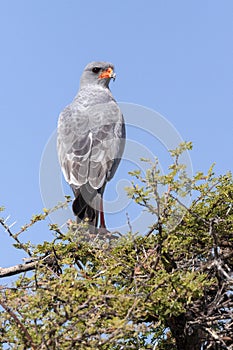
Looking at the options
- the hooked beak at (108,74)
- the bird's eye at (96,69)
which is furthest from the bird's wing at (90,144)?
the bird's eye at (96,69)

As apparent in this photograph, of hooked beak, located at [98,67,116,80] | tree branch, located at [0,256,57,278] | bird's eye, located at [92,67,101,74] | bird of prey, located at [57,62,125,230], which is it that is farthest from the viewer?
bird's eye, located at [92,67,101,74]

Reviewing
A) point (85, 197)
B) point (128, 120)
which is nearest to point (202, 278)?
point (85, 197)

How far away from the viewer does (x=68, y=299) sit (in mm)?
3662

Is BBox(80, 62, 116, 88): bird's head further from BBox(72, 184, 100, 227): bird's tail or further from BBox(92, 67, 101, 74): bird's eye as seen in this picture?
BBox(72, 184, 100, 227): bird's tail

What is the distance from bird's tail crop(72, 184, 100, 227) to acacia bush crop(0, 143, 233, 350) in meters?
0.82

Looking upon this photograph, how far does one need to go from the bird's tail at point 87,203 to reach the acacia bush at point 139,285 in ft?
2.69

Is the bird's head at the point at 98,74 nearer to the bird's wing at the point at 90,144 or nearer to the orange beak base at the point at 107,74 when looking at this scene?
the orange beak base at the point at 107,74

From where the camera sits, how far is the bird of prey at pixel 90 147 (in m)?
5.92

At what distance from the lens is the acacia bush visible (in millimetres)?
3646

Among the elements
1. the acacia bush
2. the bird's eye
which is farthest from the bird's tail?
the bird's eye

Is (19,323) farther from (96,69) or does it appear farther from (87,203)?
(96,69)

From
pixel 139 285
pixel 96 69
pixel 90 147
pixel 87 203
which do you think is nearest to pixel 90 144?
pixel 90 147

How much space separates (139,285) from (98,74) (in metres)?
3.86

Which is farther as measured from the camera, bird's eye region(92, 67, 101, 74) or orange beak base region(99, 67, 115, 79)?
bird's eye region(92, 67, 101, 74)
